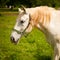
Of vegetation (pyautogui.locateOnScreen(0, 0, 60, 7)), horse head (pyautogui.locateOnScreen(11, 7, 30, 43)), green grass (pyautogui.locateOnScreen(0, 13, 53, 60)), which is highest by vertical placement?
horse head (pyautogui.locateOnScreen(11, 7, 30, 43))

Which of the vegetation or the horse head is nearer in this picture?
the horse head

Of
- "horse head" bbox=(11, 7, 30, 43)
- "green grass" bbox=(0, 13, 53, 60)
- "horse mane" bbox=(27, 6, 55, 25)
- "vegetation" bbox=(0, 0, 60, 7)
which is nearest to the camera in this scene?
"horse head" bbox=(11, 7, 30, 43)

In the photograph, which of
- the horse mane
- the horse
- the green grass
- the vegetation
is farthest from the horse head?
the vegetation

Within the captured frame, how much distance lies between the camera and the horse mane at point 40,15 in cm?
649

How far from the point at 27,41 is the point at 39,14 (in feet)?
19.3

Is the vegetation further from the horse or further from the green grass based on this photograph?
the horse

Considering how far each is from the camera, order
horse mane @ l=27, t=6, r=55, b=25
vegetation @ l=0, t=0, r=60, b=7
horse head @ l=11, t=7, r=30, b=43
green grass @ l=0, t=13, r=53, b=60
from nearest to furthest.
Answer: horse head @ l=11, t=7, r=30, b=43, horse mane @ l=27, t=6, r=55, b=25, green grass @ l=0, t=13, r=53, b=60, vegetation @ l=0, t=0, r=60, b=7

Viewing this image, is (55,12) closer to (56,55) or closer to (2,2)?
(56,55)

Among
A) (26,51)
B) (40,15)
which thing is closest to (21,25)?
(40,15)

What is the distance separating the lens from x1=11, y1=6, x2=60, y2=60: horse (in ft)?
21.1

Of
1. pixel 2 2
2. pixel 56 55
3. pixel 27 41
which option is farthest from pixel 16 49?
pixel 2 2

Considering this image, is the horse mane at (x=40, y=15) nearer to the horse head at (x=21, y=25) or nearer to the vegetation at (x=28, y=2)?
the horse head at (x=21, y=25)

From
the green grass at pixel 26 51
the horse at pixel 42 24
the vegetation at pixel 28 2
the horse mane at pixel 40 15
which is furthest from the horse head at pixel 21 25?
the vegetation at pixel 28 2

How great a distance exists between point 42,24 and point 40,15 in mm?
241
